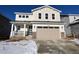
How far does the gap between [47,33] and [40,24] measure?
1.37m

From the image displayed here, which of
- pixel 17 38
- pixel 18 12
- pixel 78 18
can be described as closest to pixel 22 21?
pixel 18 12

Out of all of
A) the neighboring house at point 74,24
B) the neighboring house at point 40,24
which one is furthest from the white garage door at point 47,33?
the neighboring house at point 74,24

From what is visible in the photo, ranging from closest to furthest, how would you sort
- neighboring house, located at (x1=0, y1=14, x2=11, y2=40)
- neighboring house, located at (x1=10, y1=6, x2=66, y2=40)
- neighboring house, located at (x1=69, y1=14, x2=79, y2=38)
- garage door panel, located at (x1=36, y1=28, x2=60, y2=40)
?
1. garage door panel, located at (x1=36, y1=28, x2=60, y2=40)
2. neighboring house, located at (x1=10, y1=6, x2=66, y2=40)
3. neighboring house, located at (x1=69, y1=14, x2=79, y2=38)
4. neighboring house, located at (x1=0, y1=14, x2=11, y2=40)

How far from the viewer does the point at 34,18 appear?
55.2 feet

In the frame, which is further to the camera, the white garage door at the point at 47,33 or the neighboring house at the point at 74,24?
the neighboring house at the point at 74,24

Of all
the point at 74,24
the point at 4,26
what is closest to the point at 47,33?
the point at 74,24

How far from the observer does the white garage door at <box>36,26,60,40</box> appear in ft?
47.8

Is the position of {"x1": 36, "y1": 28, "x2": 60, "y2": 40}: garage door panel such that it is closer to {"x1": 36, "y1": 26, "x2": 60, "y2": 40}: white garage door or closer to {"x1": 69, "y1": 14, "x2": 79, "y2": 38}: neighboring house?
{"x1": 36, "y1": 26, "x2": 60, "y2": 40}: white garage door

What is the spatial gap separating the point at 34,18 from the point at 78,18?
542 cm

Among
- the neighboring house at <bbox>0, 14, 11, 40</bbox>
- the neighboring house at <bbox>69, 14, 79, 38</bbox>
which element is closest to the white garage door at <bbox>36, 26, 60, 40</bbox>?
the neighboring house at <bbox>69, 14, 79, 38</bbox>

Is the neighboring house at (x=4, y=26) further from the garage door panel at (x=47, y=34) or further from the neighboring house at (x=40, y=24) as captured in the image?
the garage door panel at (x=47, y=34)

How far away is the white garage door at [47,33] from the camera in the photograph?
1457 cm
